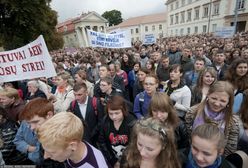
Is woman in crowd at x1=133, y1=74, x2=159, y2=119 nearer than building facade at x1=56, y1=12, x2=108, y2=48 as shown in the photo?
Yes

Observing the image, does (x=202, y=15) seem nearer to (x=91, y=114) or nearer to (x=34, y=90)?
(x=34, y=90)

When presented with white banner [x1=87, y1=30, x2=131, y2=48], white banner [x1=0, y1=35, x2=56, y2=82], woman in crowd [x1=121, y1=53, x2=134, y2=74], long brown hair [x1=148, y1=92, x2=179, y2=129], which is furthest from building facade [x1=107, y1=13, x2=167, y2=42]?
long brown hair [x1=148, y1=92, x2=179, y2=129]

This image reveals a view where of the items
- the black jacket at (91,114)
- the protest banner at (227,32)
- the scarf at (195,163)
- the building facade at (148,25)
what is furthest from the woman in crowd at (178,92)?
the building facade at (148,25)

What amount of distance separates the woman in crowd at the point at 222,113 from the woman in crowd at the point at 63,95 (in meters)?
2.37

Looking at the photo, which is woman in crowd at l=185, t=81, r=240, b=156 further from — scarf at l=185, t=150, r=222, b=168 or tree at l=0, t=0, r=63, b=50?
tree at l=0, t=0, r=63, b=50

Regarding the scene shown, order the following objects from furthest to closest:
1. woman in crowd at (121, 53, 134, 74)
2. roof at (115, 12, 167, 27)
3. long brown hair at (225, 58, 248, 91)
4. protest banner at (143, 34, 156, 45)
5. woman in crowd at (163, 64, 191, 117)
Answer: roof at (115, 12, 167, 27)
protest banner at (143, 34, 156, 45)
woman in crowd at (121, 53, 134, 74)
long brown hair at (225, 58, 248, 91)
woman in crowd at (163, 64, 191, 117)

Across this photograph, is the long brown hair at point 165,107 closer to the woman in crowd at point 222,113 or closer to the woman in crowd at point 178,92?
the woman in crowd at point 222,113

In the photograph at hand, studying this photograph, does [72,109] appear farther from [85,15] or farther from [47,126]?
[85,15]

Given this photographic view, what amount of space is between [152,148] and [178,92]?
1.95 metres

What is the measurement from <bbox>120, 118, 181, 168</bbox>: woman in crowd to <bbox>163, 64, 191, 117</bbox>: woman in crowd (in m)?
1.61

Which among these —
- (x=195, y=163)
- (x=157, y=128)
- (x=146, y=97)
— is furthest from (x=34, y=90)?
(x=195, y=163)

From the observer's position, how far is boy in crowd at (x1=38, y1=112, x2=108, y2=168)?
1.55 m

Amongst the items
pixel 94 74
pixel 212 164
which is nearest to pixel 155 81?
pixel 212 164

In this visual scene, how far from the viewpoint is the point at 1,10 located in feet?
59.9
